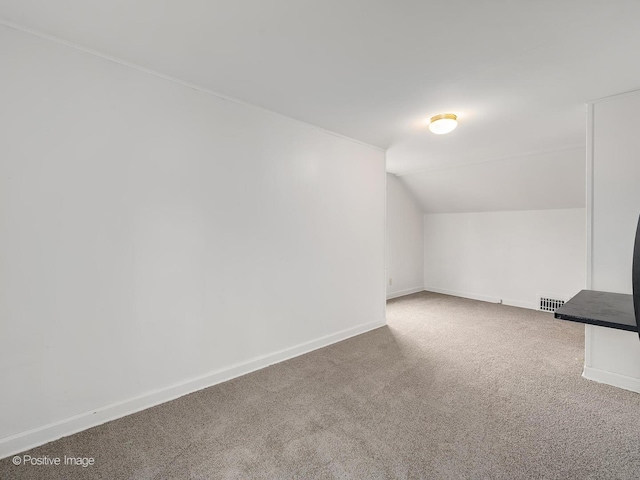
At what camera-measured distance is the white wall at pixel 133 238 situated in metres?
1.59

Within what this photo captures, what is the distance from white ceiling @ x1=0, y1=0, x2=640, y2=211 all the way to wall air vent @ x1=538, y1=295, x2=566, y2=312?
2.69 metres

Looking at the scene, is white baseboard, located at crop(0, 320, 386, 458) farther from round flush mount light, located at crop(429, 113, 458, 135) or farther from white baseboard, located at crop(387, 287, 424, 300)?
white baseboard, located at crop(387, 287, 424, 300)

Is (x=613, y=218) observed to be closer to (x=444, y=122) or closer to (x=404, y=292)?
(x=444, y=122)

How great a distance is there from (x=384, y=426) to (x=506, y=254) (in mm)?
4093

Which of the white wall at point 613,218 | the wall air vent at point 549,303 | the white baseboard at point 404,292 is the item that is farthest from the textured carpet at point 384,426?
the white baseboard at point 404,292

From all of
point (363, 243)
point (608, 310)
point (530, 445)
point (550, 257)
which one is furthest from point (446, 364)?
point (550, 257)

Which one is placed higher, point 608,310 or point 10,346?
point 608,310

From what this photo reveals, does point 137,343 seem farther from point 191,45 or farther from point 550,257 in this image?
point 550,257

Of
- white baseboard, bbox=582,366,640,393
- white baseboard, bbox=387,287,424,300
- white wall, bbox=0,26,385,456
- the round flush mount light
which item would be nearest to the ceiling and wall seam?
white wall, bbox=0,26,385,456

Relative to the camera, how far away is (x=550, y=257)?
170 inches

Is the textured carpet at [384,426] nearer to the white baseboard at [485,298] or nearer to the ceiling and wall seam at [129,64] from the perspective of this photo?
the white baseboard at [485,298]

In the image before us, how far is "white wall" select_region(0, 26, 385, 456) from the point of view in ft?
5.23

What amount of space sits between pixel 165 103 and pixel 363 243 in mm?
2354

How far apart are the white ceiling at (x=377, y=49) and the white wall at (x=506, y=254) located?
2.14 meters
